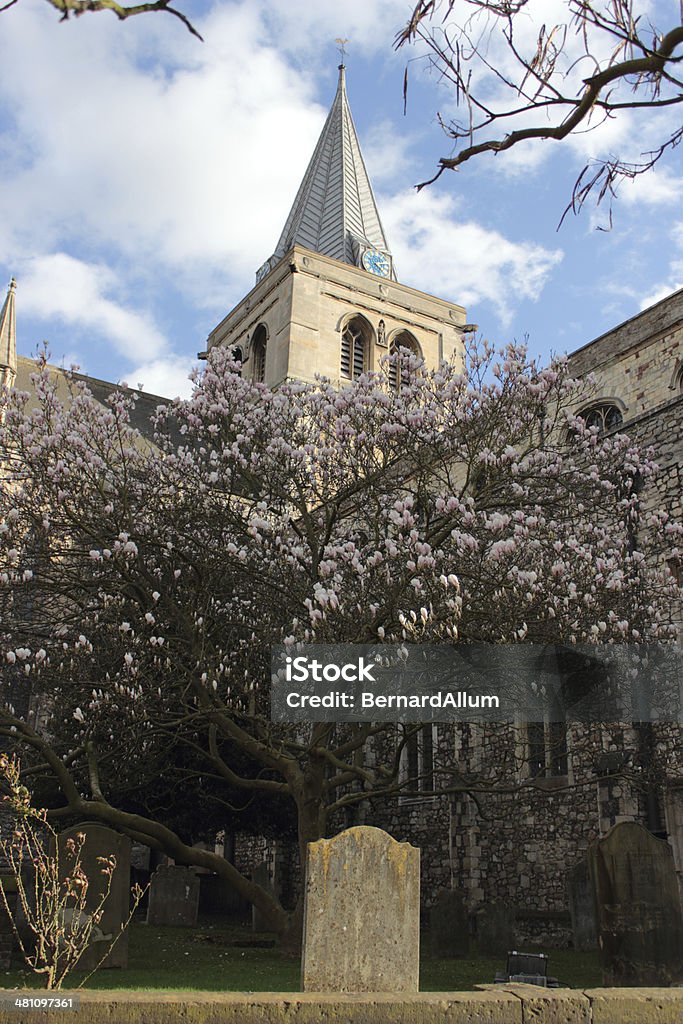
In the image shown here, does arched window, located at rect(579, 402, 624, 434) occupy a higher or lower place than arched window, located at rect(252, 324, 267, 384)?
lower

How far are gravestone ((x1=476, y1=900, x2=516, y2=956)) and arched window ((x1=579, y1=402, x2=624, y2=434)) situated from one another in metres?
13.4

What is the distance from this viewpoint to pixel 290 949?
11.4 m

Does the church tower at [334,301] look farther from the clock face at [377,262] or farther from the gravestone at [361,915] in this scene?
the gravestone at [361,915]

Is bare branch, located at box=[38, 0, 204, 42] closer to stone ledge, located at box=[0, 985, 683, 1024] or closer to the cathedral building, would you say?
stone ledge, located at box=[0, 985, 683, 1024]

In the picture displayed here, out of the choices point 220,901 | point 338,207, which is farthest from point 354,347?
point 220,901

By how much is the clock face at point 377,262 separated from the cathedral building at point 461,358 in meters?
0.09

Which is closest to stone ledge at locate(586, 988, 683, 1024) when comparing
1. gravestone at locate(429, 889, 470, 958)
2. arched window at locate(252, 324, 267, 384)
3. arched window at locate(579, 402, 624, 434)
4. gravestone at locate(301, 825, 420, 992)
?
gravestone at locate(301, 825, 420, 992)

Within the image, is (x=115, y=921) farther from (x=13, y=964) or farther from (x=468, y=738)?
(x=468, y=738)

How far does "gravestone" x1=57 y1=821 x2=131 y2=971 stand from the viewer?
9.53 m

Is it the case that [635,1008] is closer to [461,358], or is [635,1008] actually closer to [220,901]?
[461,358]

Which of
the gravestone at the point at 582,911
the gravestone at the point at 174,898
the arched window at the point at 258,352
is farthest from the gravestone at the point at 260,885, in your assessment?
the arched window at the point at 258,352

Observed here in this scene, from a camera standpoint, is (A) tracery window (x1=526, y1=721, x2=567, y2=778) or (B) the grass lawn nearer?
(B) the grass lawn

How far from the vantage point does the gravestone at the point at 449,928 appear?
12.1 metres

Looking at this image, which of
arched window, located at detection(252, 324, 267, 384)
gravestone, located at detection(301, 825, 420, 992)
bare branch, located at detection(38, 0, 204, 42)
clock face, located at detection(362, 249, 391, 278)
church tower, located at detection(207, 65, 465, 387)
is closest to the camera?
bare branch, located at detection(38, 0, 204, 42)
